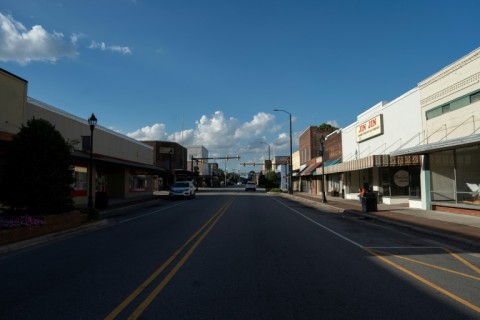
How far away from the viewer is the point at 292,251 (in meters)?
10.5


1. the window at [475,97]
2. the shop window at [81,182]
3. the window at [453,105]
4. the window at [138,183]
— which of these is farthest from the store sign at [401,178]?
the window at [138,183]

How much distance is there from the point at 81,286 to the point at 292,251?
532 cm

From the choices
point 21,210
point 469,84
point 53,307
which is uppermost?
point 469,84

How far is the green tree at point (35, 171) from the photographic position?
1411 centimetres

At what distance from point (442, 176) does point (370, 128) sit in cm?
1110

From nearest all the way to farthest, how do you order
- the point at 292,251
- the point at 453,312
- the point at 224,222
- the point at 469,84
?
the point at 453,312
the point at 292,251
the point at 224,222
the point at 469,84

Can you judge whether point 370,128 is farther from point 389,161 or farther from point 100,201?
point 100,201

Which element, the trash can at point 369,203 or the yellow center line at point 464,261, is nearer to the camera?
the yellow center line at point 464,261

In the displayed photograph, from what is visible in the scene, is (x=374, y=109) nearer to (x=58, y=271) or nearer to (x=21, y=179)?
(x=21, y=179)

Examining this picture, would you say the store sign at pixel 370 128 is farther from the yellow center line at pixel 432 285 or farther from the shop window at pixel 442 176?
the yellow center line at pixel 432 285

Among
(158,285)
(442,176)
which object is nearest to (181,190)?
(442,176)

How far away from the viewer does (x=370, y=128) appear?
33594 mm

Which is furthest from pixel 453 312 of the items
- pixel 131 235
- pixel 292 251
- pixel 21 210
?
pixel 21 210

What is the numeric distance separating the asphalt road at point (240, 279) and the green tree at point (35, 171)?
9.16ft
